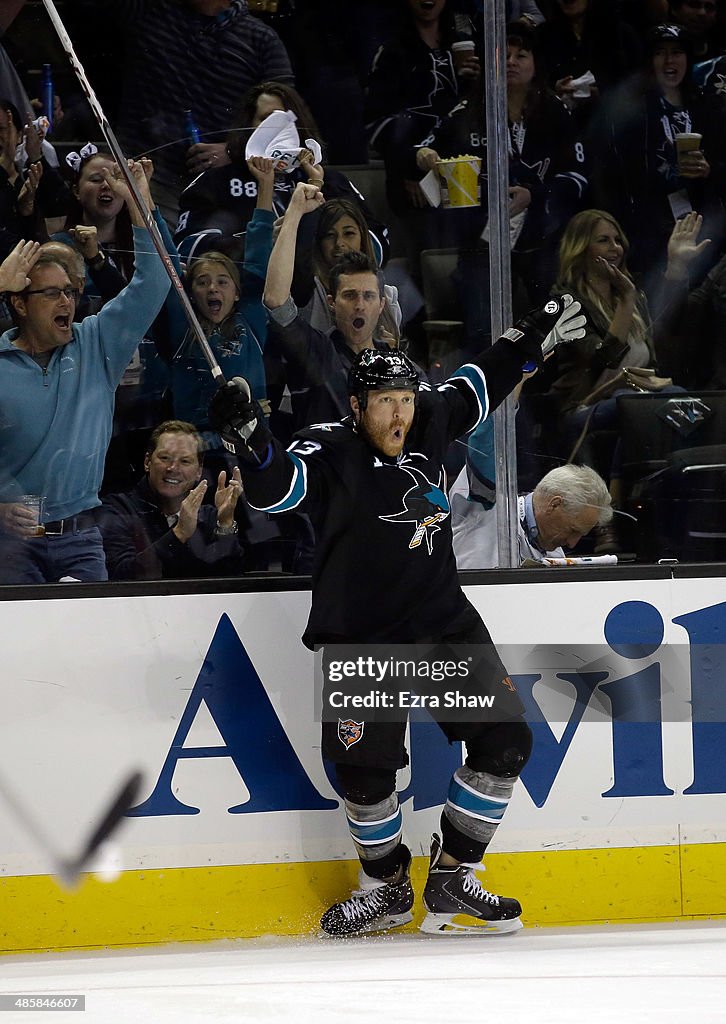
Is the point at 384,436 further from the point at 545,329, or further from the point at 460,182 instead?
the point at 460,182

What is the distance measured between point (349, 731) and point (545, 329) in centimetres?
105

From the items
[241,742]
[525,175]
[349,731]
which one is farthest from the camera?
[525,175]

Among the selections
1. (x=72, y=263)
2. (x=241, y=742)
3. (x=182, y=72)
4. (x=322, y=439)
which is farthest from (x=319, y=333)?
(x=241, y=742)

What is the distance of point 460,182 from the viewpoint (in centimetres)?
309

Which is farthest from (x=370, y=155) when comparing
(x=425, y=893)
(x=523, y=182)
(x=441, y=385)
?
(x=425, y=893)

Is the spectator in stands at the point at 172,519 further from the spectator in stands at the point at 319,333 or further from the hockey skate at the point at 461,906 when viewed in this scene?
the hockey skate at the point at 461,906

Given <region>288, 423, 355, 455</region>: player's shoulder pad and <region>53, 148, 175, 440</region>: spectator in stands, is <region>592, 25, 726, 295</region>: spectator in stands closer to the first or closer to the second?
<region>288, 423, 355, 455</region>: player's shoulder pad

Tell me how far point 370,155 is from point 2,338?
100cm

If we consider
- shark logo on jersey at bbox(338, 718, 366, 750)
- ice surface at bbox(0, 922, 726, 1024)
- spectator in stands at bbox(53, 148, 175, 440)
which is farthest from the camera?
spectator in stands at bbox(53, 148, 175, 440)

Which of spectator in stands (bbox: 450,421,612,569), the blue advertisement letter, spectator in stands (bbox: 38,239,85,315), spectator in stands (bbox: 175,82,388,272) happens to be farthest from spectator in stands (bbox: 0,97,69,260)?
spectator in stands (bbox: 450,421,612,569)

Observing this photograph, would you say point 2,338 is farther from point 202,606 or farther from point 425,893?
point 425,893
